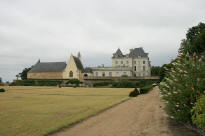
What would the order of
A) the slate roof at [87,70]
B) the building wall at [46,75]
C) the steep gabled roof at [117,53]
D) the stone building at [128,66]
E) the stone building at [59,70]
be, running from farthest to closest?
the steep gabled roof at [117,53] → the building wall at [46,75] → the stone building at [59,70] → the slate roof at [87,70] → the stone building at [128,66]

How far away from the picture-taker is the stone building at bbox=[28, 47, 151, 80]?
65.9 meters

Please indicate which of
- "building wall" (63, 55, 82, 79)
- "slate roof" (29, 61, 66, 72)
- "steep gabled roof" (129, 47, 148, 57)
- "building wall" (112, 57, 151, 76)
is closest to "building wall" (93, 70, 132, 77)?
"building wall" (63, 55, 82, 79)

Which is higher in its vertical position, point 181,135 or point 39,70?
point 39,70

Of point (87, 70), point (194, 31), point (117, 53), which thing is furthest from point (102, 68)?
point (194, 31)

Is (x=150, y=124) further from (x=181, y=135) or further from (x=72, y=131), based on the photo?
(x=72, y=131)

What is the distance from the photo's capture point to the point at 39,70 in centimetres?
7600

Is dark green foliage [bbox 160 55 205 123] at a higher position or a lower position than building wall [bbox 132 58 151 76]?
lower

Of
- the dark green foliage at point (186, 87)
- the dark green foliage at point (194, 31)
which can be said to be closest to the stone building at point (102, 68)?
the dark green foliage at point (194, 31)

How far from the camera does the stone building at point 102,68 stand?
65.9m

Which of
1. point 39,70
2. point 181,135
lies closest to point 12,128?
point 181,135

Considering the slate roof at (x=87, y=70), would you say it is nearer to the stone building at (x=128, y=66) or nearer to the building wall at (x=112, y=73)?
the stone building at (x=128, y=66)

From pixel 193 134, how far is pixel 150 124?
2.14m

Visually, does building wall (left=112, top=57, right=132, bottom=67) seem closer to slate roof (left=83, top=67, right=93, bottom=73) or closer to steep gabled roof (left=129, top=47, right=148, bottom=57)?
steep gabled roof (left=129, top=47, right=148, bottom=57)

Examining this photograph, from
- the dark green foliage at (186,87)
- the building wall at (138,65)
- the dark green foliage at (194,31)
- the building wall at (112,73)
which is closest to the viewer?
the dark green foliage at (186,87)
